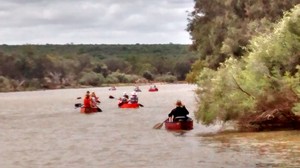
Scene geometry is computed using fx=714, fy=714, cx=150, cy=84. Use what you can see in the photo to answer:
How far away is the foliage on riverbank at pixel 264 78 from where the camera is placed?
89.4 ft

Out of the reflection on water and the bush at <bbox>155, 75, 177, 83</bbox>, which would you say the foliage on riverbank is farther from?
the bush at <bbox>155, 75, 177, 83</bbox>

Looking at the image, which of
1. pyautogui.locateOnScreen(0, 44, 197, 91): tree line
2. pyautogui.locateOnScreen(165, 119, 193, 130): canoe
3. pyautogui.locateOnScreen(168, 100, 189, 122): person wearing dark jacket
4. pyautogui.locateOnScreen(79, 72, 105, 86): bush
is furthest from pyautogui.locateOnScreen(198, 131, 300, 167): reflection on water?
pyautogui.locateOnScreen(79, 72, 105, 86): bush

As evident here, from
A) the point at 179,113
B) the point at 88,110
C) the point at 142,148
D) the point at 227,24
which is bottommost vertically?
the point at 142,148

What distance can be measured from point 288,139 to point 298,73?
2696 mm

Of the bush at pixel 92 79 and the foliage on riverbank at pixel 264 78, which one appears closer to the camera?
the foliage on riverbank at pixel 264 78

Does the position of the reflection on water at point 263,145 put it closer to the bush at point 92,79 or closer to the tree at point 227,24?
the tree at point 227,24

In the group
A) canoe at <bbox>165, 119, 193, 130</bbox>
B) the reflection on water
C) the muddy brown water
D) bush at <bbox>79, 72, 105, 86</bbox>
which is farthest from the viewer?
bush at <bbox>79, 72, 105, 86</bbox>

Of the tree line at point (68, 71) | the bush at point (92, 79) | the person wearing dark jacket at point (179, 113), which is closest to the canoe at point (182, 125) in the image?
the person wearing dark jacket at point (179, 113)

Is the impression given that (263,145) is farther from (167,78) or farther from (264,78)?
(167,78)

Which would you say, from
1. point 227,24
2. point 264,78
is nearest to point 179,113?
point 264,78

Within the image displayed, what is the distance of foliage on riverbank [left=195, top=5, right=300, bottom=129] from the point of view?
27250mm

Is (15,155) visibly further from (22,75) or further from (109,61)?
(109,61)

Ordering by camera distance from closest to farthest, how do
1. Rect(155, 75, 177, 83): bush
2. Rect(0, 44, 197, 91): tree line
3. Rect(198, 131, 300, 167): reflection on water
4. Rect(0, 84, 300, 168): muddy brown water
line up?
1. Rect(198, 131, 300, 167): reflection on water
2. Rect(0, 84, 300, 168): muddy brown water
3. Rect(0, 44, 197, 91): tree line
4. Rect(155, 75, 177, 83): bush

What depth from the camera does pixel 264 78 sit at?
27.9 m
